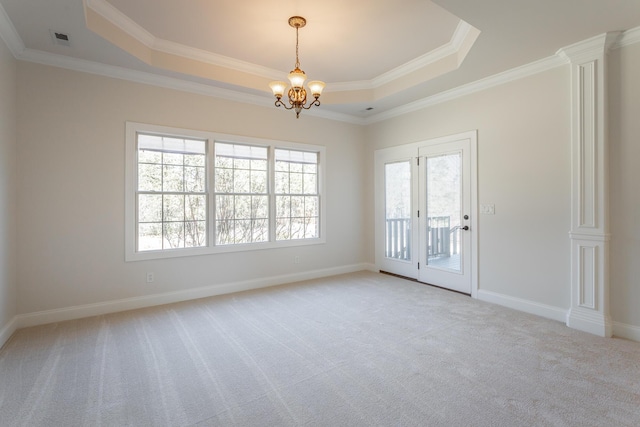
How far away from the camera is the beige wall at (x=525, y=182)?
3.42 meters

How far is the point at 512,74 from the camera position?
3773 mm

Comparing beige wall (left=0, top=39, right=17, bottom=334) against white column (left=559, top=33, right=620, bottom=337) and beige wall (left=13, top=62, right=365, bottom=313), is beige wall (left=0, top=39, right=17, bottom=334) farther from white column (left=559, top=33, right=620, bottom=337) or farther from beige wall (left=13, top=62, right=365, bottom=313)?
white column (left=559, top=33, right=620, bottom=337)

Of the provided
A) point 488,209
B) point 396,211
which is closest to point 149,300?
point 396,211

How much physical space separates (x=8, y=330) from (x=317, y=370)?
3.07 m

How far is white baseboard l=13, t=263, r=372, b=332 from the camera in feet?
11.0

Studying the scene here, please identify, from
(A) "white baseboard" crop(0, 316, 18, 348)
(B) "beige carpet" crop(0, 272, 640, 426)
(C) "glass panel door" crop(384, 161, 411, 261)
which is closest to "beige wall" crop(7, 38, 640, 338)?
(A) "white baseboard" crop(0, 316, 18, 348)

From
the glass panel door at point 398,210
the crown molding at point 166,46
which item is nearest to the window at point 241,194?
the crown molding at point 166,46

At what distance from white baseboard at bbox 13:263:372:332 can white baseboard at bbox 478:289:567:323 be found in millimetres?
2546

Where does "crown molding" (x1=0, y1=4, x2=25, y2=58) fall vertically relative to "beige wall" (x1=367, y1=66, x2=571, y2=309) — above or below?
above

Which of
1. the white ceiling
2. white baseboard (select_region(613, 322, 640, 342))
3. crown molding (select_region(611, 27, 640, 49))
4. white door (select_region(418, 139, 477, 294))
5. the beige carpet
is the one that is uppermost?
the white ceiling

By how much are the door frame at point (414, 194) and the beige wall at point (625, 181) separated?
139cm

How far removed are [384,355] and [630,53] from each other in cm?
369

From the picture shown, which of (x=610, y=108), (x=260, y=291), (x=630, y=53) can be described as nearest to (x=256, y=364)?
(x=260, y=291)

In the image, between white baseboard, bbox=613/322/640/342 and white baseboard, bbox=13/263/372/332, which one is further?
white baseboard, bbox=13/263/372/332
